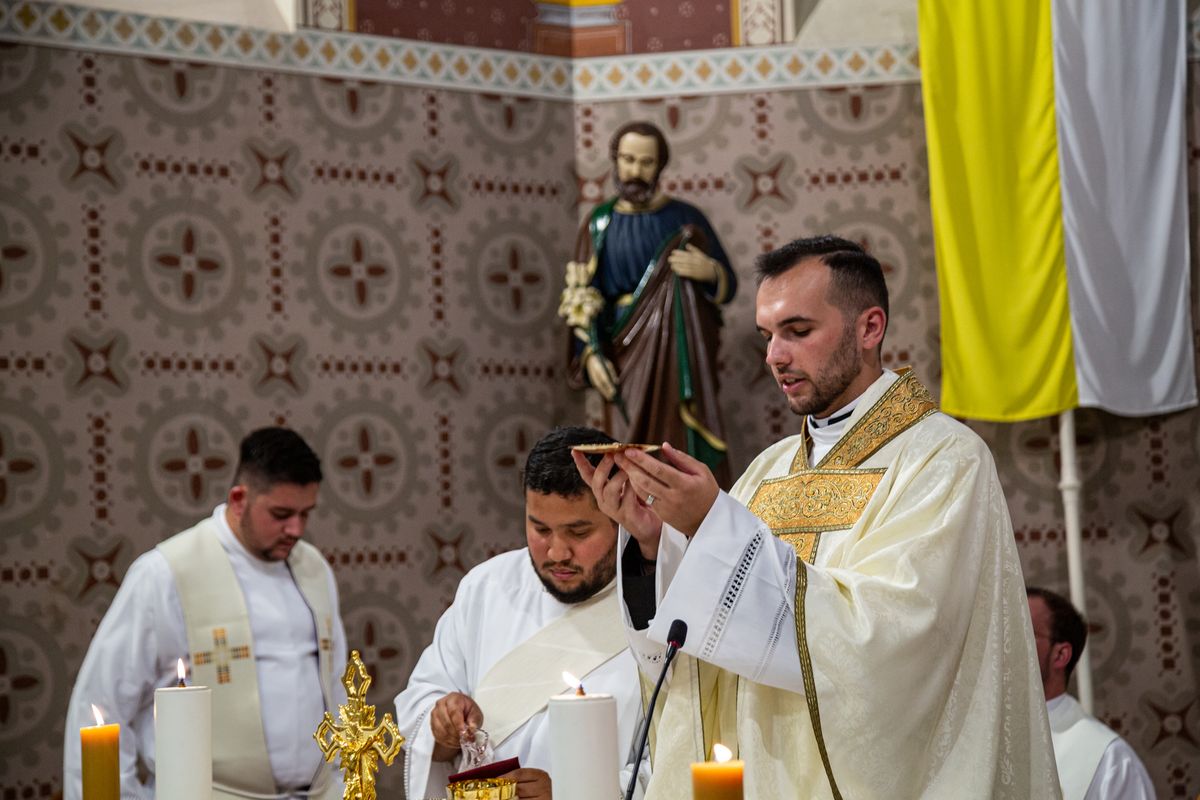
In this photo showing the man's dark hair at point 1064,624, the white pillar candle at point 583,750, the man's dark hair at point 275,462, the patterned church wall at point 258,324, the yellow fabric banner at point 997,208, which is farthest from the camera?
the yellow fabric banner at point 997,208

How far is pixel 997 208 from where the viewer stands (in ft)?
24.2

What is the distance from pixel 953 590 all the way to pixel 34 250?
471 cm

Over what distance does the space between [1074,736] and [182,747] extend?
3343mm

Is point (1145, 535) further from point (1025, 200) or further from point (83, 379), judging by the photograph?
point (83, 379)

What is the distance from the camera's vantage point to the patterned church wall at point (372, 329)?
6684 mm

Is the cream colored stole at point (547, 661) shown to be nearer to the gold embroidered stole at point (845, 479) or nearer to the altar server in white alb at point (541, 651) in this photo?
the altar server in white alb at point (541, 651)

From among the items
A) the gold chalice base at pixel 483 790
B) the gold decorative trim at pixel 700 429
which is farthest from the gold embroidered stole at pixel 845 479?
the gold decorative trim at pixel 700 429

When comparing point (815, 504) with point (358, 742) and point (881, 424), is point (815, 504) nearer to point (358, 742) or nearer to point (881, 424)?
point (881, 424)

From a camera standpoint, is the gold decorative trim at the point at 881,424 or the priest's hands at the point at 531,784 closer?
the priest's hands at the point at 531,784

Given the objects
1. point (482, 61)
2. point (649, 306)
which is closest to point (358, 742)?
point (649, 306)

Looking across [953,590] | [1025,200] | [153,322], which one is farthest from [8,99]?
[953,590]

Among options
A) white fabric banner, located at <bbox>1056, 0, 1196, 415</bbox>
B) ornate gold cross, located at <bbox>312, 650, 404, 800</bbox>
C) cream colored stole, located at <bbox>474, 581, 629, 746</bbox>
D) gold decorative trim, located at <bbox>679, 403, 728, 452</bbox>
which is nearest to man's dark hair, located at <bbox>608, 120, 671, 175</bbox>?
gold decorative trim, located at <bbox>679, 403, 728, 452</bbox>

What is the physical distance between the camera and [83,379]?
265 inches

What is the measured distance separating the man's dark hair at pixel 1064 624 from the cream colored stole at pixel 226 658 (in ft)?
8.27
